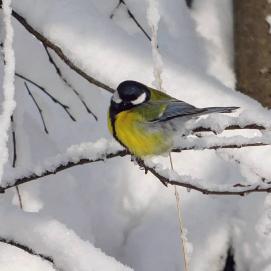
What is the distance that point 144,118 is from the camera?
63.5 inches

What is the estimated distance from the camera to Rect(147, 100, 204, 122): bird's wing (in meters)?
1.57

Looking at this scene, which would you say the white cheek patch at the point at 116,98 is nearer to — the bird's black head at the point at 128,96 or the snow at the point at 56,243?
the bird's black head at the point at 128,96

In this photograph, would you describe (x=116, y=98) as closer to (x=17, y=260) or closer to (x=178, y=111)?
(x=178, y=111)

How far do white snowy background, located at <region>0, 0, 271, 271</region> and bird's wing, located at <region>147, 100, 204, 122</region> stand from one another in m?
0.29

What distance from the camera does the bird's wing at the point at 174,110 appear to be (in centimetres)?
157

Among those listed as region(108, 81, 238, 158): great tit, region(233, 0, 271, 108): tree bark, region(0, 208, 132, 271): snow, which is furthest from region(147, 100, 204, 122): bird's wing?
region(233, 0, 271, 108): tree bark

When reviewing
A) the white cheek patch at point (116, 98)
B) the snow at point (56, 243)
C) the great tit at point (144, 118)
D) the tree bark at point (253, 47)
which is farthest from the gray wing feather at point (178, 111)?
the tree bark at point (253, 47)

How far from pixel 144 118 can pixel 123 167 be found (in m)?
0.61

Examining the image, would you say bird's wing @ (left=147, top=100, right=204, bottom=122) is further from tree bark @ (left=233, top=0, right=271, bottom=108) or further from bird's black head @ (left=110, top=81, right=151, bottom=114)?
tree bark @ (left=233, top=0, right=271, bottom=108)

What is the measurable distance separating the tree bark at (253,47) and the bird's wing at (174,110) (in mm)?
702

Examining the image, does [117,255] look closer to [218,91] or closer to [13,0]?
[218,91]

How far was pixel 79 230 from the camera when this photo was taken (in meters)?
2.02

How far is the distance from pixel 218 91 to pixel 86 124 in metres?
0.45

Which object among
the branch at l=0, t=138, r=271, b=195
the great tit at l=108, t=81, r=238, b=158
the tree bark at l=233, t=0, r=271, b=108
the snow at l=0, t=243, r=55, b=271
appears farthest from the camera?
the tree bark at l=233, t=0, r=271, b=108
